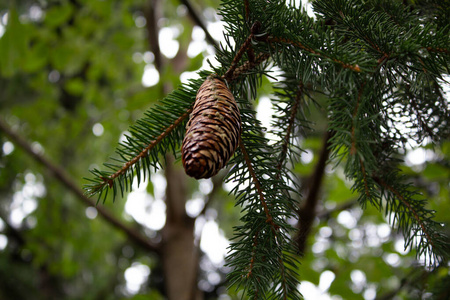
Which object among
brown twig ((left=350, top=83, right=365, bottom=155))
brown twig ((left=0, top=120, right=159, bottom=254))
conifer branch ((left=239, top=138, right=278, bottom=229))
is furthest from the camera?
brown twig ((left=0, top=120, right=159, bottom=254))

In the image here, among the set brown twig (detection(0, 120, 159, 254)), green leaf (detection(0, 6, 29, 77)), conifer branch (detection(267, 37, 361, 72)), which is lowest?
conifer branch (detection(267, 37, 361, 72))

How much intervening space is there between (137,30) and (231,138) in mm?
2056

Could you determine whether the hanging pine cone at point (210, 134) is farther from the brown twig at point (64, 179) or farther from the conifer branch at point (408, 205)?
the brown twig at point (64, 179)

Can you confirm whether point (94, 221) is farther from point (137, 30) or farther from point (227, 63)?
point (227, 63)

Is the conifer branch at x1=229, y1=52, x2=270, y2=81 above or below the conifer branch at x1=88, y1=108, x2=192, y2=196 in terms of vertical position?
above

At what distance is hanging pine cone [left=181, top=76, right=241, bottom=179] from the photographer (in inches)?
14.1

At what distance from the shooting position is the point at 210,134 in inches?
14.4

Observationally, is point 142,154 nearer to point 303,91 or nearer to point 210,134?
point 210,134

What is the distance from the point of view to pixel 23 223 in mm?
3092

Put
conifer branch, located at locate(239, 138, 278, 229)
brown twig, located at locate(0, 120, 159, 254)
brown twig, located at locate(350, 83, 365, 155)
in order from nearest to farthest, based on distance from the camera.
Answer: brown twig, located at locate(350, 83, 365, 155) < conifer branch, located at locate(239, 138, 278, 229) < brown twig, located at locate(0, 120, 159, 254)

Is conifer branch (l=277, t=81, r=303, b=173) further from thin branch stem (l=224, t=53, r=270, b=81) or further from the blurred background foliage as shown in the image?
→ the blurred background foliage

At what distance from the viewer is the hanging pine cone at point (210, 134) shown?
0.36 m

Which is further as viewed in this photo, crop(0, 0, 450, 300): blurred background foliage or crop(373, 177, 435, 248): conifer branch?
crop(0, 0, 450, 300): blurred background foliage

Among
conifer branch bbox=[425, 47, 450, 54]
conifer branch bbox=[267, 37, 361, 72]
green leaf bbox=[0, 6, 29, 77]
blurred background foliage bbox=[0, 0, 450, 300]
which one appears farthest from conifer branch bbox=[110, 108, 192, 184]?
green leaf bbox=[0, 6, 29, 77]
